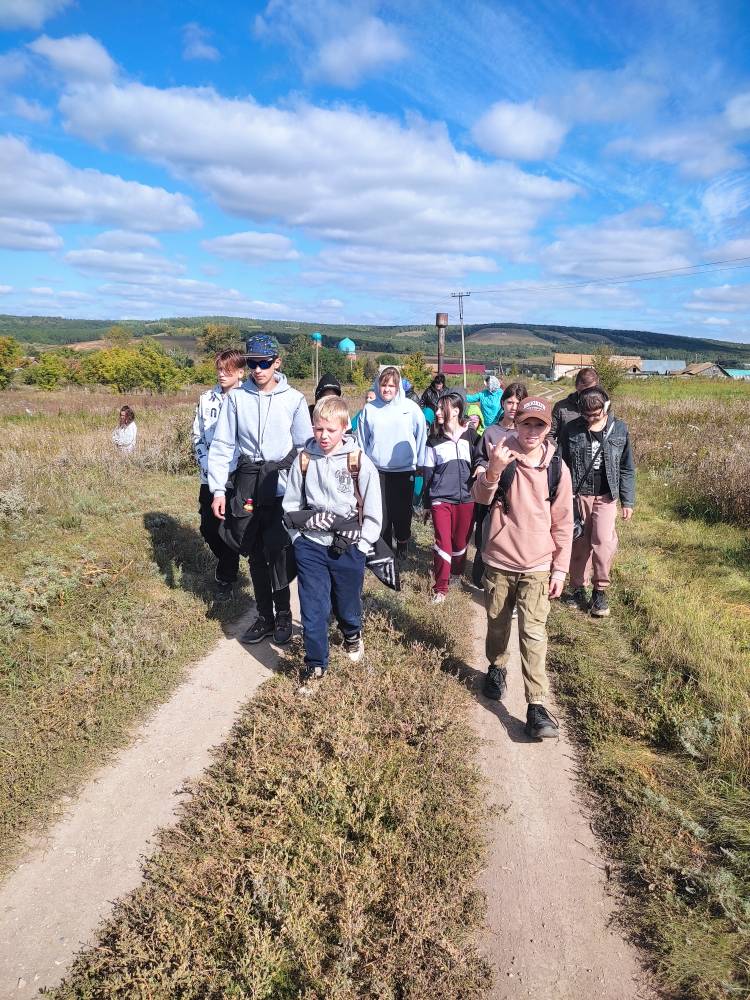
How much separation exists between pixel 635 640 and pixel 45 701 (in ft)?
15.4

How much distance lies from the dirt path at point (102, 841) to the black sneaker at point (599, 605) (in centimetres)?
339

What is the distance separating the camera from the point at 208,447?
529 cm

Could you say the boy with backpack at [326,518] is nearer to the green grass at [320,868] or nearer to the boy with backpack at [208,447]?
the green grass at [320,868]

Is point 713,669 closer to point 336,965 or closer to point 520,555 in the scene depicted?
point 520,555

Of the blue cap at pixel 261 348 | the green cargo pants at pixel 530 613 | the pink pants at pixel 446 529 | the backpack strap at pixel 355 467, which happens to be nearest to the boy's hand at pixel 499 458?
the green cargo pants at pixel 530 613

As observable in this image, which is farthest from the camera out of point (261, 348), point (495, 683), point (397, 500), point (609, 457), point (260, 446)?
point (397, 500)

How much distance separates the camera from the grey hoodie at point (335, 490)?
12.5 feet

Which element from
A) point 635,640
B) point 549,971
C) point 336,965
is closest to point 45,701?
point 336,965

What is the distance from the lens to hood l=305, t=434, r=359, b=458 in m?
3.81

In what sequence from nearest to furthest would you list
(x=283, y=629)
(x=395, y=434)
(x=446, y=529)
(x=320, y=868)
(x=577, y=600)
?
(x=320, y=868) < (x=283, y=629) < (x=446, y=529) < (x=577, y=600) < (x=395, y=434)

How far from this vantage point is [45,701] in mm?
3664

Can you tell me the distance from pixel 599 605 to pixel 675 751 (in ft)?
6.71

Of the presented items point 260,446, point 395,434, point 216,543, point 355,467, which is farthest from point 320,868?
point 395,434

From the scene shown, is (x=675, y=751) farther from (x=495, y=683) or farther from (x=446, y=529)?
(x=446, y=529)
